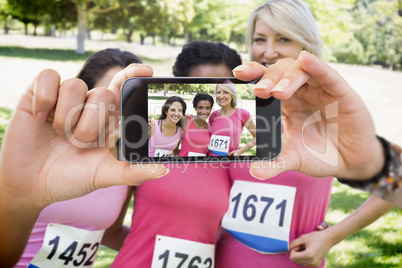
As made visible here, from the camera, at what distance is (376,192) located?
1.47m

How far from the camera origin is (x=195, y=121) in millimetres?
1483

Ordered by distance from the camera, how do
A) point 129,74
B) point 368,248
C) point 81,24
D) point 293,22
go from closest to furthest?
point 129,74
point 293,22
point 368,248
point 81,24

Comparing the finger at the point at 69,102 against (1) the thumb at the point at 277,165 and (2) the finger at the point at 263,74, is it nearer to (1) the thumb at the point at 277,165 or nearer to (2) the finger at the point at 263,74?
(2) the finger at the point at 263,74

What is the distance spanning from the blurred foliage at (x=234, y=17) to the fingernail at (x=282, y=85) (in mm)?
20821

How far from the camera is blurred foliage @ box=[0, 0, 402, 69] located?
21.0 meters

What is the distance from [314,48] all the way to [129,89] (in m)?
1.93

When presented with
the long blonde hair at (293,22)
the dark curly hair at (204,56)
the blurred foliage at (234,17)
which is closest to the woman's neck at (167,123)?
the dark curly hair at (204,56)

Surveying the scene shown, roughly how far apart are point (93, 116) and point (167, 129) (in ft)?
1.02

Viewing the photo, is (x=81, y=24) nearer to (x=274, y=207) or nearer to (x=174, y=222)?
(x=174, y=222)

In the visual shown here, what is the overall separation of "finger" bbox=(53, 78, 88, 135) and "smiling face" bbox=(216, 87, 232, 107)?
0.51 meters

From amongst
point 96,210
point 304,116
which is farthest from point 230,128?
point 96,210

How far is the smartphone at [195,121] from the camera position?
138cm

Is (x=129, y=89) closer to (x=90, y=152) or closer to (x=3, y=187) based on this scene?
(x=90, y=152)

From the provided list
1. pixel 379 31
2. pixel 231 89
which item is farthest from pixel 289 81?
pixel 379 31
